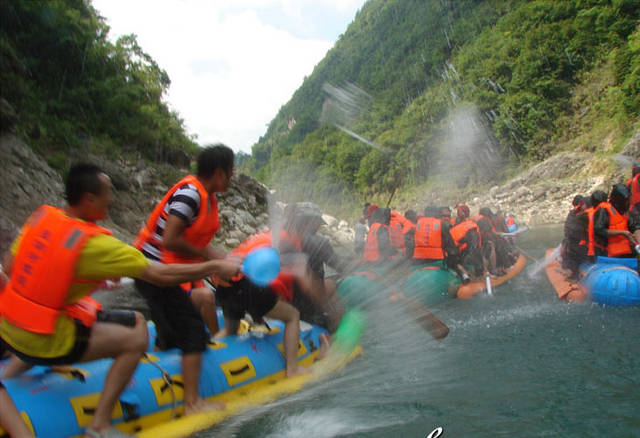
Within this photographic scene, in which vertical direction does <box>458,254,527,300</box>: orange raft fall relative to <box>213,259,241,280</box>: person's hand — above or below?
below

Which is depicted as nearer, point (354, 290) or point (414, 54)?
point (354, 290)

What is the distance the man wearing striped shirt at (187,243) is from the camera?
324 centimetres

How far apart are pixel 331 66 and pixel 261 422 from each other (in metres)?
98.1

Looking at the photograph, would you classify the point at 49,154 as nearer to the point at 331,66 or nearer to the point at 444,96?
the point at 444,96

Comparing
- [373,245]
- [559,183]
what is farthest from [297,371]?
[559,183]

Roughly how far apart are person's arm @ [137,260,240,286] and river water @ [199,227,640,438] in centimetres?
129

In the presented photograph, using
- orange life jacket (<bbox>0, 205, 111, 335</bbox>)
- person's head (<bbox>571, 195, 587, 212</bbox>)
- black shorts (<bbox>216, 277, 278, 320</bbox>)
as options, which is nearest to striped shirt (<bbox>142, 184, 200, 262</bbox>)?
orange life jacket (<bbox>0, 205, 111, 335</bbox>)

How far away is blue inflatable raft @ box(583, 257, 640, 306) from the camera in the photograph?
6.23m

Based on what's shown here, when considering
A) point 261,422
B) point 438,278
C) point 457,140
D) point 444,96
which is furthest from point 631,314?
point 444,96

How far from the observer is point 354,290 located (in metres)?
7.13

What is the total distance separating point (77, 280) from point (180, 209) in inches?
36.9

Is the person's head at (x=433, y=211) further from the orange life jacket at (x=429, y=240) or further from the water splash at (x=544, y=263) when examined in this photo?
the water splash at (x=544, y=263)

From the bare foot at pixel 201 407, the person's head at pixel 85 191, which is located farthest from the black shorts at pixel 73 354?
the bare foot at pixel 201 407

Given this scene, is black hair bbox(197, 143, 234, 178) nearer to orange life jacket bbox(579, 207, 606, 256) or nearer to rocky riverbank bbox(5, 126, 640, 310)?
rocky riverbank bbox(5, 126, 640, 310)
